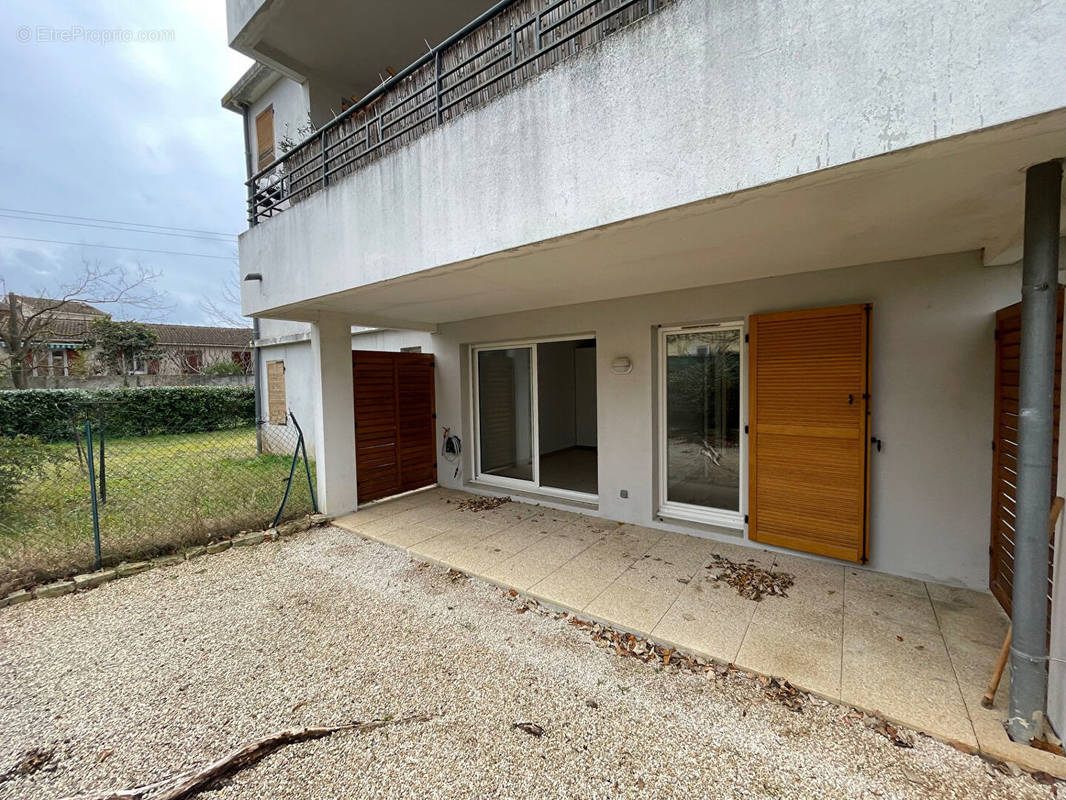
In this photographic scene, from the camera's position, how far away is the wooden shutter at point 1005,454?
10.1 feet

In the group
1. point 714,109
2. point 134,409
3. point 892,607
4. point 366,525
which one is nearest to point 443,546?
point 366,525

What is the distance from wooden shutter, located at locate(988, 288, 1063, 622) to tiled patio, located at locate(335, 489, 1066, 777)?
28 cm

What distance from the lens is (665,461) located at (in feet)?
17.9

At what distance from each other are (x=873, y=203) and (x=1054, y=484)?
192cm

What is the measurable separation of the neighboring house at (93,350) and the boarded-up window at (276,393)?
3304mm

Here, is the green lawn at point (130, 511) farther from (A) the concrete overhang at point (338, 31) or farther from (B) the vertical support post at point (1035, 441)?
(B) the vertical support post at point (1035, 441)

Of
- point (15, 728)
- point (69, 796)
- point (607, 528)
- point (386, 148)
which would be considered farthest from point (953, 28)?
point (15, 728)

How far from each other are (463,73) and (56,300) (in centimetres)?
2217

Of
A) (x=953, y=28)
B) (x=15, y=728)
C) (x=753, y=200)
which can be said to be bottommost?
(x=15, y=728)

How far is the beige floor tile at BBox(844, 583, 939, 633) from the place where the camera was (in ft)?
10.5

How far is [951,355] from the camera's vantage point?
3.65 meters

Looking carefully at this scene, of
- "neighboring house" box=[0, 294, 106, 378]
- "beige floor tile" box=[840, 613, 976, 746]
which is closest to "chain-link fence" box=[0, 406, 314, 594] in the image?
"beige floor tile" box=[840, 613, 976, 746]

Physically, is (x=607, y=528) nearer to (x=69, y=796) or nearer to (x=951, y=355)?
(x=951, y=355)

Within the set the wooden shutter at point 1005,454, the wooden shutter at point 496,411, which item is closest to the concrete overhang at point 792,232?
the wooden shutter at point 1005,454
